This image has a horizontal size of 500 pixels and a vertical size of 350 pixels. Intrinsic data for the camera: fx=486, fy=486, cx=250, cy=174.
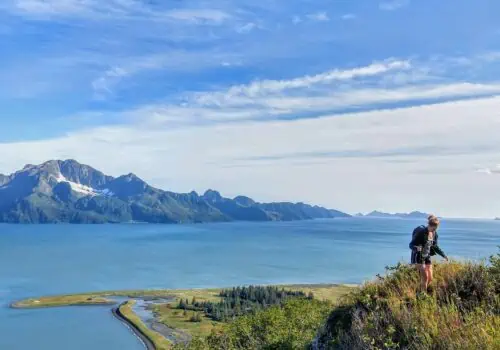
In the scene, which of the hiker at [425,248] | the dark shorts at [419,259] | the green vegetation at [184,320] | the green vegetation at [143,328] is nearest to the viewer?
the hiker at [425,248]

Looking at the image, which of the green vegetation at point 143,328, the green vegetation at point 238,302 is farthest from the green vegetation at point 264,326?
the green vegetation at point 238,302

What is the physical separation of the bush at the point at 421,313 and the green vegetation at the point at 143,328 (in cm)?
6286

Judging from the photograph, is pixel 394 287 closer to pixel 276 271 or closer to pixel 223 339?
pixel 223 339

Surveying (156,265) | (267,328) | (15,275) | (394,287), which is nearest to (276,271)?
(156,265)

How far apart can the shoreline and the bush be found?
70.7 meters

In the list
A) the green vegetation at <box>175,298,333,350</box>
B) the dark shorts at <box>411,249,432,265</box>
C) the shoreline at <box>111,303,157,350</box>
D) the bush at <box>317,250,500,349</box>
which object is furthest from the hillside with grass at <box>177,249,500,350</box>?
the shoreline at <box>111,303,157,350</box>

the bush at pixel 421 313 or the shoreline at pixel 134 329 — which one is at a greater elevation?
the bush at pixel 421 313

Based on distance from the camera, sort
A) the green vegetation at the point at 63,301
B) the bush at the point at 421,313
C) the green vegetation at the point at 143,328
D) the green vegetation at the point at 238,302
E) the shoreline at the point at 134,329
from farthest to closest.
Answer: the green vegetation at the point at 63,301
the green vegetation at the point at 238,302
the shoreline at the point at 134,329
the green vegetation at the point at 143,328
the bush at the point at 421,313

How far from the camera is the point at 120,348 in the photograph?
7862cm

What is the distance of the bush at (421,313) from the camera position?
9133mm

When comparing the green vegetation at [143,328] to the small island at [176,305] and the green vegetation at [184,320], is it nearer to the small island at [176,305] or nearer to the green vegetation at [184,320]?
the small island at [176,305]

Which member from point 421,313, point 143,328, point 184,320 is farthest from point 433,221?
point 184,320

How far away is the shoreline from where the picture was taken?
259ft

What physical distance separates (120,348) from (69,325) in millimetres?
21801
